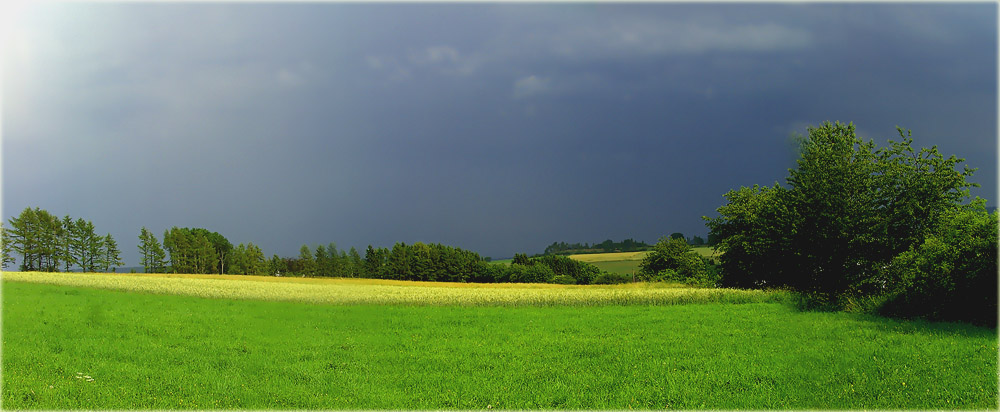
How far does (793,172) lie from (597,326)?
1804 cm

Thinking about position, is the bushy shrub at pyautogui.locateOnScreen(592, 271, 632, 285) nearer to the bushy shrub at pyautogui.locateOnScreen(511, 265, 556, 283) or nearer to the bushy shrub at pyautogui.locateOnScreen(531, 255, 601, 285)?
the bushy shrub at pyautogui.locateOnScreen(531, 255, 601, 285)

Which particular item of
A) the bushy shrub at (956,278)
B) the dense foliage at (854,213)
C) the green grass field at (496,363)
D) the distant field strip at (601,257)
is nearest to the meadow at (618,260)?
the distant field strip at (601,257)

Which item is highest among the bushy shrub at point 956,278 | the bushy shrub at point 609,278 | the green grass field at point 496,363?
the bushy shrub at point 956,278

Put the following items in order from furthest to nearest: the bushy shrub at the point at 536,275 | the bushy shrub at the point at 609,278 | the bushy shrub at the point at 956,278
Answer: the bushy shrub at the point at 536,275, the bushy shrub at the point at 609,278, the bushy shrub at the point at 956,278

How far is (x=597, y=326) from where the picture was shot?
1812 centimetres

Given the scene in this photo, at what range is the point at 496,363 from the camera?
487 inches

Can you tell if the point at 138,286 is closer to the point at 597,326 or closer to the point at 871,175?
the point at 597,326

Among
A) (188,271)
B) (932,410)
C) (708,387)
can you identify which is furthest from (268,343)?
(188,271)

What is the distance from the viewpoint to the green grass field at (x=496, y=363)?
381 inches

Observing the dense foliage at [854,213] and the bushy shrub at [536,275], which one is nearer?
the dense foliage at [854,213]

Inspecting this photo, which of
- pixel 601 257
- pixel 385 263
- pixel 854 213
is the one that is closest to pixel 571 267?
pixel 601 257

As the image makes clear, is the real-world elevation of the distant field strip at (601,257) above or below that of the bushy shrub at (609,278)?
above

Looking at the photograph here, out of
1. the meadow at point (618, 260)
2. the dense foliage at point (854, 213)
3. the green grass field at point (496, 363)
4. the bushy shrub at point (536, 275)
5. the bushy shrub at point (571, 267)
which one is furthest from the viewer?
the bushy shrub at point (571, 267)

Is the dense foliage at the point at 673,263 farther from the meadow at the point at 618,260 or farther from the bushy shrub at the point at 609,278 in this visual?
the bushy shrub at the point at 609,278
